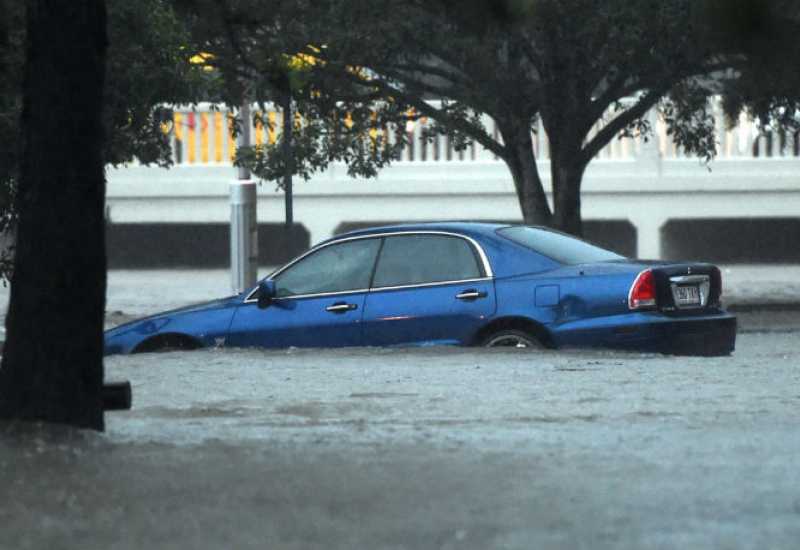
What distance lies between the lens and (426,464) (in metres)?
8.66

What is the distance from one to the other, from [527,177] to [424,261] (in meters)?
9.96

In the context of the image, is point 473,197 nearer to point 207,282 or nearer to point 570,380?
point 207,282

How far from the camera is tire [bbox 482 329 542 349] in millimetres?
14367

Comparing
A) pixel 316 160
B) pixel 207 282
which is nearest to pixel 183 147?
pixel 207 282

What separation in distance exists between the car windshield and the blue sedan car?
17 mm

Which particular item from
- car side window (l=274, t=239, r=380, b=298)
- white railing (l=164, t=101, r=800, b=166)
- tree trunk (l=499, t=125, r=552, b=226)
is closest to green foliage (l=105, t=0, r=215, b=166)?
car side window (l=274, t=239, r=380, b=298)

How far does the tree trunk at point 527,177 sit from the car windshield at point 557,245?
29.1 ft

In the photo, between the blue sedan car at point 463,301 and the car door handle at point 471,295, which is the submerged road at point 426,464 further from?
the car door handle at point 471,295

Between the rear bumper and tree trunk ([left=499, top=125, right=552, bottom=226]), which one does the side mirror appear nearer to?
the rear bumper

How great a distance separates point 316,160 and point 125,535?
61.5 ft

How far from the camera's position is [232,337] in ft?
49.8

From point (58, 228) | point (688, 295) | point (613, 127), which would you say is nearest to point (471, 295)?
point (688, 295)

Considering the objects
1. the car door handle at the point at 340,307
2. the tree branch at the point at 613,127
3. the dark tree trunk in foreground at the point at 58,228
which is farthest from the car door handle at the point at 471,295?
the tree branch at the point at 613,127

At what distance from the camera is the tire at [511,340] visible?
14367mm
